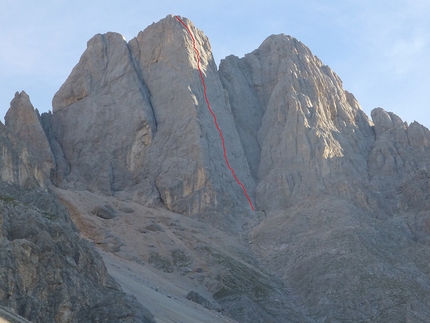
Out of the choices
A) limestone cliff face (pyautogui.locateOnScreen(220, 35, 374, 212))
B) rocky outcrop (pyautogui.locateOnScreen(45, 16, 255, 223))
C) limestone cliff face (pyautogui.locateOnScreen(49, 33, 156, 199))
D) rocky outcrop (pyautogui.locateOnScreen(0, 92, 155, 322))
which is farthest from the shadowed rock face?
limestone cliff face (pyautogui.locateOnScreen(220, 35, 374, 212))

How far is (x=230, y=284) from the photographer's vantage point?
62.8m

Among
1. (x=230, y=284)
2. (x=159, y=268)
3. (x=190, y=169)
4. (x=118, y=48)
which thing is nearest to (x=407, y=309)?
(x=230, y=284)

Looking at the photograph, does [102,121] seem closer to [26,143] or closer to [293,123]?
[26,143]

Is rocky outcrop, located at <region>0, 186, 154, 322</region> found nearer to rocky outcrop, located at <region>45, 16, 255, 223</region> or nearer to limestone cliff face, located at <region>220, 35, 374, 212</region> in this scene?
rocky outcrop, located at <region>45, 16, 255, 223</region>

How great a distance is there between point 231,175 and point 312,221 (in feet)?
39.7

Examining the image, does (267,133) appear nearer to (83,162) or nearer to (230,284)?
(83,162)

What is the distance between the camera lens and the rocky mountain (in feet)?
197

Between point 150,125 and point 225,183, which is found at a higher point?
point 150,125

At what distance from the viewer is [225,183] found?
8019cm

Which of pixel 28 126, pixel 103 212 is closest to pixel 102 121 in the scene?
pixel 28 126

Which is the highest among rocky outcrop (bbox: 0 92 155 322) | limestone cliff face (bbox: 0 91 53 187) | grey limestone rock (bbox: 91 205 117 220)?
limestone cliff face (bbox: 0 91 53 187)

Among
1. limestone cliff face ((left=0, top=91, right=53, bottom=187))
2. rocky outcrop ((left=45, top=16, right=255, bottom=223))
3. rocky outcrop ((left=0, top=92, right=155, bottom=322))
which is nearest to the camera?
rocky outcrop ((left=0, top=92, right=155, bottom=322))

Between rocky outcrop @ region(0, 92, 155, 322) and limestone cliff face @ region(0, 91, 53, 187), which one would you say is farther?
limestone cliff face @ region(0, 91, 53, 187)

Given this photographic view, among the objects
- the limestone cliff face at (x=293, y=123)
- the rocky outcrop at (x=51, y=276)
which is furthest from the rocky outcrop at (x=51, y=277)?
the limestone cliff face at (x=293, y=123)
